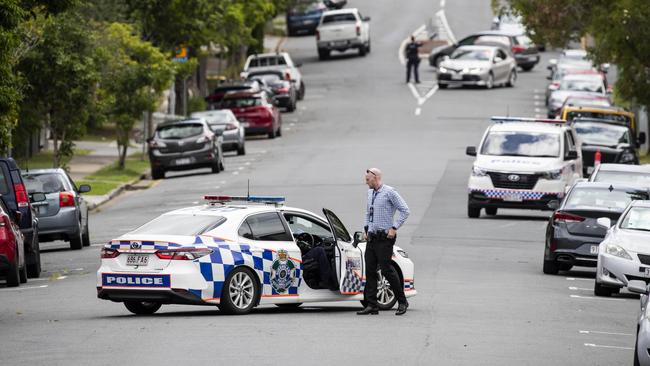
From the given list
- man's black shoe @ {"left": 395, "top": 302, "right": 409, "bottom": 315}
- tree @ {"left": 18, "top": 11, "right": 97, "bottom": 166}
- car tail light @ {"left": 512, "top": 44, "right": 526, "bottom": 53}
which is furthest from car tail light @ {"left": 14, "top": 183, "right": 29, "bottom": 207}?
car tail light @ {"left": 512, "top": 44, "right": 526, "bottom": 53}

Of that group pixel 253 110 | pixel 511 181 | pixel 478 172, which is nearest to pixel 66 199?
pixel 478 172

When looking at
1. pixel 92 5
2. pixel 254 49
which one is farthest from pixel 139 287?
pixel 254 49

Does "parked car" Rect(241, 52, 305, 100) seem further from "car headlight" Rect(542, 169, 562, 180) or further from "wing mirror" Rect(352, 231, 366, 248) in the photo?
"wing mirror" Rect(352, 231, 366, 248)

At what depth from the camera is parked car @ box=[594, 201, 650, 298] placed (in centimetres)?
2025

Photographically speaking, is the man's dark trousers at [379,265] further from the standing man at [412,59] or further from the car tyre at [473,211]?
the standing man at [412,59]

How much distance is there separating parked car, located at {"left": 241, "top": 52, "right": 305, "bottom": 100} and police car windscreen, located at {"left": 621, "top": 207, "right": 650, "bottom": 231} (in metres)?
40.3

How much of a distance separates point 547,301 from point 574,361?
5738 millimetres

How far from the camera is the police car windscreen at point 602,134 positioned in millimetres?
39938

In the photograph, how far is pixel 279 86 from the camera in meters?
60.3

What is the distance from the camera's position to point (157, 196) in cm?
3819

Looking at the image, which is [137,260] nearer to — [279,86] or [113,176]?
[113,176]

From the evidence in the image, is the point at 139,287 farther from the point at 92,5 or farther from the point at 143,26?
the point at 143,26

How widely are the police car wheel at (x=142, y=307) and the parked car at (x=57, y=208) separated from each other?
399 inches

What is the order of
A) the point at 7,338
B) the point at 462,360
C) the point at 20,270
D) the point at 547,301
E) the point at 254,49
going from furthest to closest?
the point at 254,49
the point at 20,270
the point at 547,301
the point at 7,338
the point at 462,360
